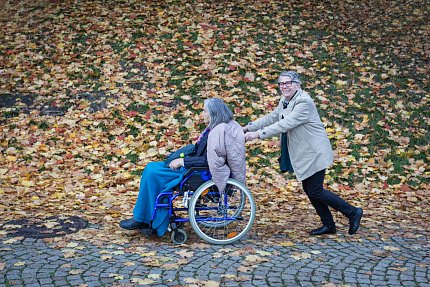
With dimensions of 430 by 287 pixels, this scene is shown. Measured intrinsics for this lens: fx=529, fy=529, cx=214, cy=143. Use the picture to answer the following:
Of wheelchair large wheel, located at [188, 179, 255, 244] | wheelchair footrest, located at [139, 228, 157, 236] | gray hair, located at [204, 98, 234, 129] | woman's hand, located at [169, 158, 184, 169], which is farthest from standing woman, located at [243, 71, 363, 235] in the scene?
wheelchair footrest, located at [139, 228, 157, 236]

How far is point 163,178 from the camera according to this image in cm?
531

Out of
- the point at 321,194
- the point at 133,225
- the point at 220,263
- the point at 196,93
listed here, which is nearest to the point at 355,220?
the point at 321,194

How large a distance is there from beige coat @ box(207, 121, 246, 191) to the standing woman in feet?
0.45

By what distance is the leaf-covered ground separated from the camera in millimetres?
7285

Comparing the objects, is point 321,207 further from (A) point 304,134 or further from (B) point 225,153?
(B) point 225,153

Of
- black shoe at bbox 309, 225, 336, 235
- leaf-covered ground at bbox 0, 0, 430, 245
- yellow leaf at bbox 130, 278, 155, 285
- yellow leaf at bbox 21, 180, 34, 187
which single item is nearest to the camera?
yellow leaf at bbox 130, 278, 155, 285

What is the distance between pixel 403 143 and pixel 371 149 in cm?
62

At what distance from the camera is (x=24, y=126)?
30.1 feet

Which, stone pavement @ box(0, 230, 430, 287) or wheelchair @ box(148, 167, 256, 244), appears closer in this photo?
stone pavement @ box(0, 230, 430, 287)

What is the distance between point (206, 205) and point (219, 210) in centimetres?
14

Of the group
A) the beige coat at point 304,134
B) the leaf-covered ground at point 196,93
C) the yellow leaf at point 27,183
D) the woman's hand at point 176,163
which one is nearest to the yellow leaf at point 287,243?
the leaf-covered ground at point 196,93

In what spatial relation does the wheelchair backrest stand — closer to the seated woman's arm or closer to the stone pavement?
the seated woman's arm

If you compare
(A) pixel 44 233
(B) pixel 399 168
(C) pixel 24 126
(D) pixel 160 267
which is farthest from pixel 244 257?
(C) pixel 24 126

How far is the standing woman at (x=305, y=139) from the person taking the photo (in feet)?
17.5
